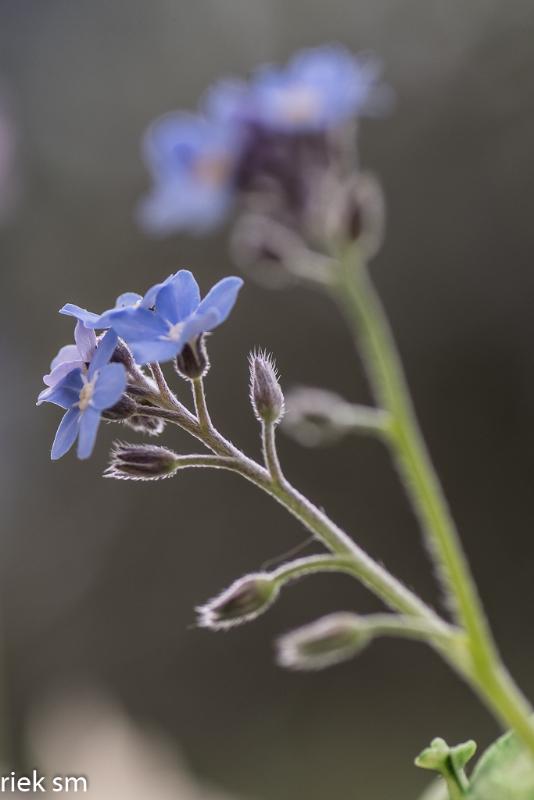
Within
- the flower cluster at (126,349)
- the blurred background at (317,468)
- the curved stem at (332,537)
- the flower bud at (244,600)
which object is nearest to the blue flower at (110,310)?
the flower cluster at (126,349)

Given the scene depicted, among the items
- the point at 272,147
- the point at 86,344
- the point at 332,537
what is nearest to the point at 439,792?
the point at 332,537

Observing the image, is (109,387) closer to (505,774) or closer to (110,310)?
(110,310)

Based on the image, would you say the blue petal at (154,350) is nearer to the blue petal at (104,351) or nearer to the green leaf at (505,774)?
the blue petal at (104,351)

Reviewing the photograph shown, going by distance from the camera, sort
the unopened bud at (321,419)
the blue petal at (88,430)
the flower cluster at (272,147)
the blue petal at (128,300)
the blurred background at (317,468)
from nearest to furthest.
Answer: the blue petal at (88,430) → the blue petal at (128,300) → the unopened bud at (321,419) → the flower cluster at (272,147) → the blurred background at (317,468)

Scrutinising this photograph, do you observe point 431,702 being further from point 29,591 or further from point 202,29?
point 202,29

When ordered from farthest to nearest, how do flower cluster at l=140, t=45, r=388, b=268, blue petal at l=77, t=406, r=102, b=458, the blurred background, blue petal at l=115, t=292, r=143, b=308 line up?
the blurred background, flower cluster at l=140, t=45, r=388, b=268, blue petal at l=115, t=292, r=143, b=308, blue petal at l=77, t=406, r=102, b=458

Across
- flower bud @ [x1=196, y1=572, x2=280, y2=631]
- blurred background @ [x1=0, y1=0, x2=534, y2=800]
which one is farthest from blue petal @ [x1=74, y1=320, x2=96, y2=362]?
blurred background @ [x1=0, y1=0, x2=534, y2=800]

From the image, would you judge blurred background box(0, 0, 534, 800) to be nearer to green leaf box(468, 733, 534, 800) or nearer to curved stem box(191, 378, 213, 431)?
curved stem box(191, 378, 213, 431)
